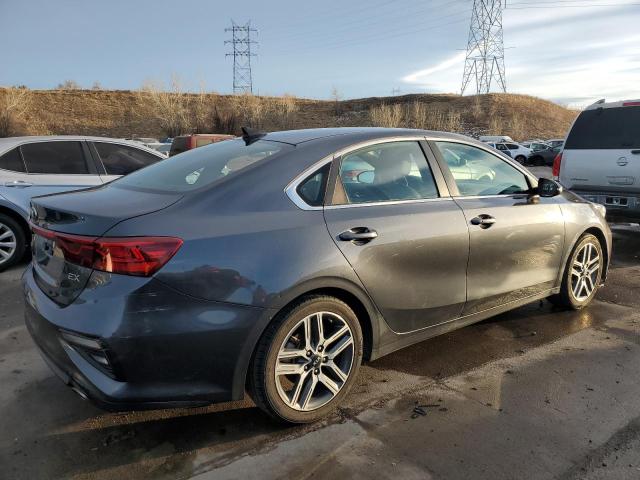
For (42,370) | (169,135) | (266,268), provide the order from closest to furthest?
(266,268), (42,370), (169,135)

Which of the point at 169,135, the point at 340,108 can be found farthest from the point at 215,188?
the point at 340,108

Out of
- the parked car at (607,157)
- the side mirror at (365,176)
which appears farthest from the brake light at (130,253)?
the parked car at (607,157)

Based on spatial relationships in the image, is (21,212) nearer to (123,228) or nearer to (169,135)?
(123,228)

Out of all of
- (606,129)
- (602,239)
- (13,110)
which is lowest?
(602,239)

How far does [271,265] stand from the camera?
2502 millimetres

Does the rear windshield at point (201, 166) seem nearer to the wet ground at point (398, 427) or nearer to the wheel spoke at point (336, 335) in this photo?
the wheel spoke at point (336, 335)

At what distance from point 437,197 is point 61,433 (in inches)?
102

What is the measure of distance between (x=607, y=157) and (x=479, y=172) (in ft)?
12.8

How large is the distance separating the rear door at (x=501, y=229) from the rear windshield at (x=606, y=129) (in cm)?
330

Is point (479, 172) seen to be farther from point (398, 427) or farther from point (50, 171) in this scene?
point (50, 171)

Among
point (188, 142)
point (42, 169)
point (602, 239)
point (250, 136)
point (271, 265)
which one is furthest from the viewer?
point (188, 142)

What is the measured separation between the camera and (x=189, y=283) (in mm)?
Answer: 2334

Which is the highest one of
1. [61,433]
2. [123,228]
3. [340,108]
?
[340,108]

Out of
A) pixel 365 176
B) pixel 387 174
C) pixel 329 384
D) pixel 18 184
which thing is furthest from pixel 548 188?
pixel 18 184
